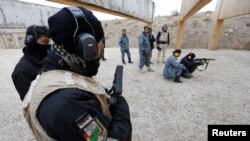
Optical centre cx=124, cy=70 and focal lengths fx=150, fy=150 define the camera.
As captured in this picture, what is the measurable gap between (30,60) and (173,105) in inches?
117

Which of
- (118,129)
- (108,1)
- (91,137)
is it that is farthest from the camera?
(108,1)

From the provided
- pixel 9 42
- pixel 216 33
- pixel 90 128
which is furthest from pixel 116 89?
pixel 9 42

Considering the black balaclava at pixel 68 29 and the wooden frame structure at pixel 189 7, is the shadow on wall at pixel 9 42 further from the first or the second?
the black balaclava at pixel 68 29

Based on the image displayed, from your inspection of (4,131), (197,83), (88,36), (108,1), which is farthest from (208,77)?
(4,131)

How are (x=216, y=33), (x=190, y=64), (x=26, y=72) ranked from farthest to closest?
(x=216, y=33) < (x=190, y=64) < (x=26, y=72)

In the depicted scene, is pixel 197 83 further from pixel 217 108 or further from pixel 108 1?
pixel 108 1

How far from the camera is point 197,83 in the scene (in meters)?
4.76

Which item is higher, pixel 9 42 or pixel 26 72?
pixel 26 72

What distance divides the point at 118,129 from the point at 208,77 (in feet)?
17.5

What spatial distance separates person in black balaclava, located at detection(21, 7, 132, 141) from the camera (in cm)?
67

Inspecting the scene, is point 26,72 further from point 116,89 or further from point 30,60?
point 116,89

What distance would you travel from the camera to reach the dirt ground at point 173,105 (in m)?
2.67

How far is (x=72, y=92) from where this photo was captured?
705 mm

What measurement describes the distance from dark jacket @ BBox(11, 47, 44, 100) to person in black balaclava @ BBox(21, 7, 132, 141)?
3.26ft
